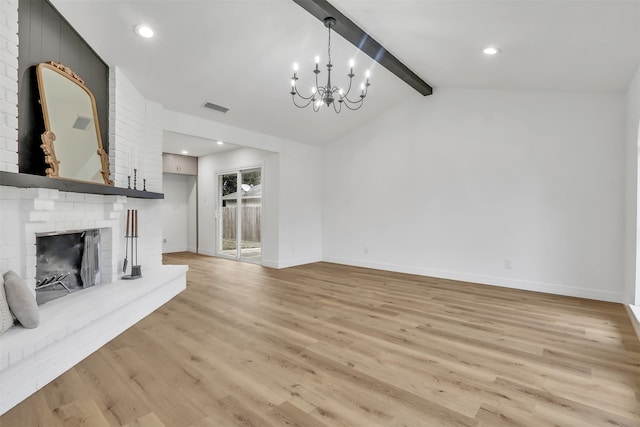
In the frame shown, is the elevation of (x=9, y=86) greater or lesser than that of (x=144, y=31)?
lesser

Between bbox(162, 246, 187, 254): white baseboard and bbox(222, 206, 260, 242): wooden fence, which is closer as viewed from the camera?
bbox(222, 206, 260, 242): wooden fence

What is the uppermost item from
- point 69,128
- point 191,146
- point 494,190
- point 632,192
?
point 191,146

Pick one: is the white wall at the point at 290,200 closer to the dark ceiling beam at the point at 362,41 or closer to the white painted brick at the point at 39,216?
the dark ceiling beam at the point at 362,41

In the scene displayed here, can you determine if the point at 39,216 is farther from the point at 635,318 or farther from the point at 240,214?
the point at 635,318

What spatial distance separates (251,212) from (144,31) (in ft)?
13.6

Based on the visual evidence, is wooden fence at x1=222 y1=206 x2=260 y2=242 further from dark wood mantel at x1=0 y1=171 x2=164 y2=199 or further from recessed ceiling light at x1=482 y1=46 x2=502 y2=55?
recessed ceiling light at x1=482 y1=46 x2=502 y2=55

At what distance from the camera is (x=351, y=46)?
3.84 metres

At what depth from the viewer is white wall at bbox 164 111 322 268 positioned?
598 cm

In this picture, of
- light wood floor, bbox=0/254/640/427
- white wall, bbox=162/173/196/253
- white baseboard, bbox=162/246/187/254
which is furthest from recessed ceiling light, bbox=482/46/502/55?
white baseboard, bbox=162/246/187/254

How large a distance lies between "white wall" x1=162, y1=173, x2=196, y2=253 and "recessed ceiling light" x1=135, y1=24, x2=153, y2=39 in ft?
18.0

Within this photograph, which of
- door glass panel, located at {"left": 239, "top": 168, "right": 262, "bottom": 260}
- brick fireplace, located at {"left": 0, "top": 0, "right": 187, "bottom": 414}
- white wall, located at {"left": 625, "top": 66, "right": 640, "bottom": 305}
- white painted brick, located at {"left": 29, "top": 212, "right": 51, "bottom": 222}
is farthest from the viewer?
door glass panel, located at {"left": 239, "top": 168, "right": 262, "bottom": 260}

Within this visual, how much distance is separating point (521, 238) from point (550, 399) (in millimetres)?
3071

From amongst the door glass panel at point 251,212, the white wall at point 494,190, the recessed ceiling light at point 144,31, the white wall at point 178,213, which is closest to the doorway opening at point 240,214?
the door glass panel at point 251,212

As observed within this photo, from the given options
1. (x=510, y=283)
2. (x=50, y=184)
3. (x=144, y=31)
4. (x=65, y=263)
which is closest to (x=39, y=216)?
(x=50, y=184)
